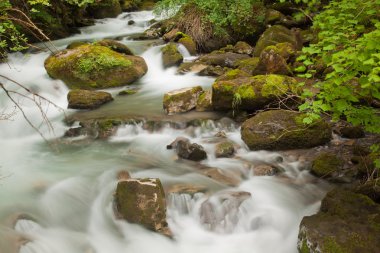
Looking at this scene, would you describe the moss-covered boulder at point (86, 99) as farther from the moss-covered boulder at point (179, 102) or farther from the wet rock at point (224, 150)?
the wet rock at point (224, 150)

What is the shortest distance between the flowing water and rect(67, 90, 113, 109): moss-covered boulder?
0.36m

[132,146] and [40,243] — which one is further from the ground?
[40,243]

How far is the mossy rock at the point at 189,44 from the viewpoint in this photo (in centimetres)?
1208

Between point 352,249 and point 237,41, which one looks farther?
point 237,41

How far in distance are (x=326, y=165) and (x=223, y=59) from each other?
6013mm

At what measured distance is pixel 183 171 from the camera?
5.57 m

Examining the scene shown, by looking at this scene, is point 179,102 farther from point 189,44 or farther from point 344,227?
point 189,44

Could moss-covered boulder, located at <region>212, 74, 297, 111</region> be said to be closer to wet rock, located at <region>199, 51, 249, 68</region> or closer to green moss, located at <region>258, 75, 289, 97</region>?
green moss, located at <region>258, 75, 289, 97</region>

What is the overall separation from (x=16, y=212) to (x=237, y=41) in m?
9.71

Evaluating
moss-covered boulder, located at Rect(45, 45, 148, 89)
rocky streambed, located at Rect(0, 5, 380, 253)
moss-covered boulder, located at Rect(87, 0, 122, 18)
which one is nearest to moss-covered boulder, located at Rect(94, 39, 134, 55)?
moss-covered boulder, located at Rect(45, 45, 148, 89)

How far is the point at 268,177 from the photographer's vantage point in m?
5.38

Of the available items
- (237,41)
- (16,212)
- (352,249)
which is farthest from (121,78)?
(352,249)

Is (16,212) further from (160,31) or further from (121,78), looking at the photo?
(160,31)

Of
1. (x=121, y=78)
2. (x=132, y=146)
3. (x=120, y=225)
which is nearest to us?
(x=120, y=225)
